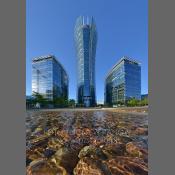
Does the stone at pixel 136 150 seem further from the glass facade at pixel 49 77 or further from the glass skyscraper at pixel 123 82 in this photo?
the glass facade at pixel 49 77

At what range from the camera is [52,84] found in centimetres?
700

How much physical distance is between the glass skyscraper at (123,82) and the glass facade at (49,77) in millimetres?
1561

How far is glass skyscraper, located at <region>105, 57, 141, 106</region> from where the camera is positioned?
551cm

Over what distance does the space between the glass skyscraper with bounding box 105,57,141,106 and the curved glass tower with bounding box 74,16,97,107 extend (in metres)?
0.65

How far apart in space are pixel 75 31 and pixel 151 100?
3264 millimetres

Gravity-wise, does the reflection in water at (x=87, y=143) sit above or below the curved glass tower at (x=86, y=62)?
below

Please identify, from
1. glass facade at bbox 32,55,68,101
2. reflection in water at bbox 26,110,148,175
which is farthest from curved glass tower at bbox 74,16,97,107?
reflection in water at bbox 26,110,148,175

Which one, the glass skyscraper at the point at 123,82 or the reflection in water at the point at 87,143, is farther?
the glass skyscraper at the point at 123,82

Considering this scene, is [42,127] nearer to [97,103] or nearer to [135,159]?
[97,103]

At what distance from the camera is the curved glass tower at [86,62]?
6214 millimetres

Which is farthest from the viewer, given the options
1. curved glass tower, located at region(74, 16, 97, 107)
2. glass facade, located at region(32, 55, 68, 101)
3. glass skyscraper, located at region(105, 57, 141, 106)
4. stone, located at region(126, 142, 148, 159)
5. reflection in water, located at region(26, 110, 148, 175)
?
curved glass tower, located at region(74, 16, 97, 107)

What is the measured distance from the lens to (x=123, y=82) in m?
5.89

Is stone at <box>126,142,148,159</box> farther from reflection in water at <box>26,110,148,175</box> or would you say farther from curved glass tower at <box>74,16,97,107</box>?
curved glass tower at <box>74,16,97,107</box>

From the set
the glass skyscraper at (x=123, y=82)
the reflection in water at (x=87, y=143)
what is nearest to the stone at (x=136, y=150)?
the reflection in water at (x=87, y=143)
